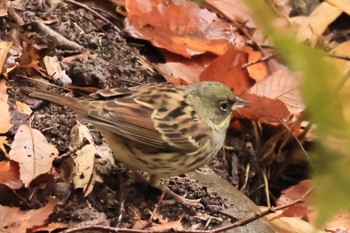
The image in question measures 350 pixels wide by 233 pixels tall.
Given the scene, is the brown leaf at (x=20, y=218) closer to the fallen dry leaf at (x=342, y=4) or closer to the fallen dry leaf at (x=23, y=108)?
the fallen dry leaf at (x=23, y=108)

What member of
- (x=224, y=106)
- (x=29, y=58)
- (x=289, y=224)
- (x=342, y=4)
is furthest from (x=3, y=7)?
(x=342, y=4)

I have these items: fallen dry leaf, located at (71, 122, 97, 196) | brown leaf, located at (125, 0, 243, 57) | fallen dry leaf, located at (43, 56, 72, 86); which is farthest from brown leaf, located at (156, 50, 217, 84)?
fallen dry leaf, located at (71, 122, 97, 196)

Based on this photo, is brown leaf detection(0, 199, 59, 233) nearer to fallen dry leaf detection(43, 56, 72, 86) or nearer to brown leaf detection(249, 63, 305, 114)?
fallen dry leaf detection(43, 56, 72, 86)

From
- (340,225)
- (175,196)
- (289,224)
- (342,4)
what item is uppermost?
(342,4)

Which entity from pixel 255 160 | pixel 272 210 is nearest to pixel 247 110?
pixel 255 160

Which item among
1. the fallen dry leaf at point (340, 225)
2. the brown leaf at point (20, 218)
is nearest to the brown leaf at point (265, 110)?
the fallen dry leaf at point (340, 225)

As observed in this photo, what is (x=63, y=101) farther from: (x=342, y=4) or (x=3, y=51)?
(x=342, y=4)
